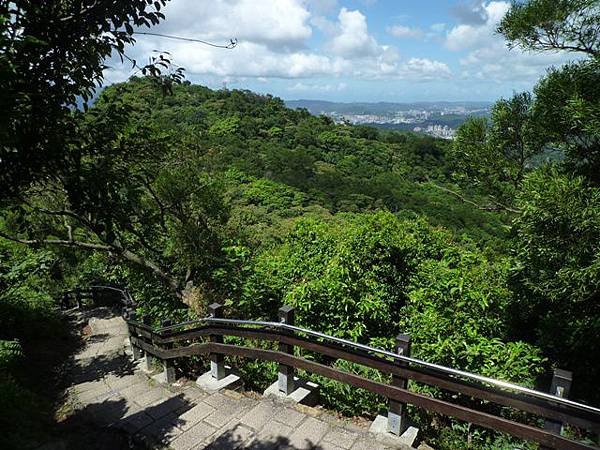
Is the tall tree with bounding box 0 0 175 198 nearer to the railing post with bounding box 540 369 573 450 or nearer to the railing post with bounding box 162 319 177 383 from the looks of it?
the railing post with bounding box 162 319 177 383

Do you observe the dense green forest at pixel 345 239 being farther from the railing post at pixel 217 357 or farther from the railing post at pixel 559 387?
the railing post at pixel 559 387

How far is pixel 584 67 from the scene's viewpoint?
17.2 feet

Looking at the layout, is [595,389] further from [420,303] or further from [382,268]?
[382,268]

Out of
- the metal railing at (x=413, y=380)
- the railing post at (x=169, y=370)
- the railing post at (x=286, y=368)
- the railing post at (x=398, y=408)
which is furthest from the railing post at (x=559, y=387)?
the railing post at (x=169, y=370)

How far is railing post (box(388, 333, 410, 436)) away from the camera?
135 inches

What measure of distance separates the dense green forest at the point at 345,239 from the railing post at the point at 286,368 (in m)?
0.49

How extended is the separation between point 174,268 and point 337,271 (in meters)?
5.06

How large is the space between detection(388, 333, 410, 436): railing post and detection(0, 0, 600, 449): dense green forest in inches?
17.8

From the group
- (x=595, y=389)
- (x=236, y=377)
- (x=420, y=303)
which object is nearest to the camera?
(x=236, y=377)

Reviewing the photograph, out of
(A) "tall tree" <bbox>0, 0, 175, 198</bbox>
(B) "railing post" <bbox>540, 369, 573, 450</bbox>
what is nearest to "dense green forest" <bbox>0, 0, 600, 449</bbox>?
(A) "tall tree" <bbox>0, 0, 175, 198</bbox>

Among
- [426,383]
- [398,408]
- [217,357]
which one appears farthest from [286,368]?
[426,383]

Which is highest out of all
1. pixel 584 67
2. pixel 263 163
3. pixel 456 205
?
pixel 584 67

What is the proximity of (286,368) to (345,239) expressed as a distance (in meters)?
3.08

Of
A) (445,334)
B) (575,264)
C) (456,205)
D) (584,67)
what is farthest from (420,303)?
(456,205)
